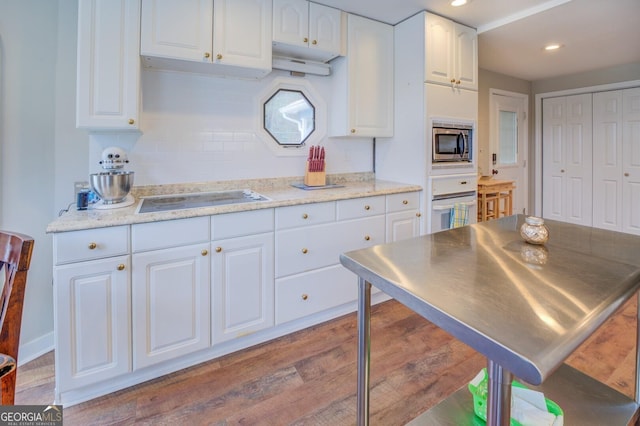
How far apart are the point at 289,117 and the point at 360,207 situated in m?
1.01

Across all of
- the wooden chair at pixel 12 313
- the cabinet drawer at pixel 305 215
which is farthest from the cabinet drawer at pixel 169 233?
the wooden chair at pixel 12 313

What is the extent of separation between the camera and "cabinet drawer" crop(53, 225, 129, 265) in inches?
57.7

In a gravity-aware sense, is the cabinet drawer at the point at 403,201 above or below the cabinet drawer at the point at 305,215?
above

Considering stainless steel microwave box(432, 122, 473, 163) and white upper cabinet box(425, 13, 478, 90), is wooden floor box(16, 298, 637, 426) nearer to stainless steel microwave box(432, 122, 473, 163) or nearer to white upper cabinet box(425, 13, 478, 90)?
stainless steel microwave box(432, 122, 473, 163)

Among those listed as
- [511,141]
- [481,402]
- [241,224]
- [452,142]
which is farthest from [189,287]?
[511,141]

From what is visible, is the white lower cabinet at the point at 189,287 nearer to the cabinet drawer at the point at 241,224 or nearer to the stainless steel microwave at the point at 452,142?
the cabinet drawer at the point at 241,224

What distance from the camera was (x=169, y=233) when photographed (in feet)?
5.60

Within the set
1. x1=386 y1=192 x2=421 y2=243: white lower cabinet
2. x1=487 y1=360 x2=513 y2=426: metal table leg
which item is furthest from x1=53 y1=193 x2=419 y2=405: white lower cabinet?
x1=487 y1=360 x2=513 y2=426: metal table leg

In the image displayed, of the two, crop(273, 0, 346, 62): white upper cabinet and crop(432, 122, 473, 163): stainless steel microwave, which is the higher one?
crop(273, 0, 346, 62): white upper cabinet

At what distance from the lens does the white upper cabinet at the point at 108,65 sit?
1.74 metres

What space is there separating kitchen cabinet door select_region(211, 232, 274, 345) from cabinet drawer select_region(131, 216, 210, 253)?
0.41 feet

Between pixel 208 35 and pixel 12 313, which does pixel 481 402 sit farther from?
pixel 208 35

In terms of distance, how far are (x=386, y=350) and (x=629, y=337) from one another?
166 cm

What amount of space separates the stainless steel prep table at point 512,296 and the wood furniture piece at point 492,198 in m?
2.15
